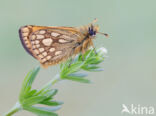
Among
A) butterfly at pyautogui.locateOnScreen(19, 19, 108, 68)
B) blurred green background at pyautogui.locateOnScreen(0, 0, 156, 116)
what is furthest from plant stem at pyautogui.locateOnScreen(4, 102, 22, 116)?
blurred green background at pyautogui.locateOnScreen(0, 0, 156, 116)

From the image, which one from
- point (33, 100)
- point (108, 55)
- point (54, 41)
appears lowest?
point (108, 55)

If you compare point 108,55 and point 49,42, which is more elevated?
point 49,42

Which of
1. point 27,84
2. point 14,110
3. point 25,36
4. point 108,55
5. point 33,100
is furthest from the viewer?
point 108,55

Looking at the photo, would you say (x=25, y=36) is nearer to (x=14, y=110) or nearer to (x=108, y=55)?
(x=14, y=110)

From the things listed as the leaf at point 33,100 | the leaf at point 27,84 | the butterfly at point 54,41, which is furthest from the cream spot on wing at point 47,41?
the leaf at point 33,100

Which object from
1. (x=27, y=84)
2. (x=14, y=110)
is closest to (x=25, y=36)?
(x=27, y=84)

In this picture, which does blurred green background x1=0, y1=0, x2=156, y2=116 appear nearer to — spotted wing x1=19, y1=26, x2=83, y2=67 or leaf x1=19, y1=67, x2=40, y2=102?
spotted wing x1=19, y1=26, x2=83, y2=67

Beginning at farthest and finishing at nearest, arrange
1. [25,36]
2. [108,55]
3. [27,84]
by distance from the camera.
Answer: [108,55]
[25,36]
[27,84]

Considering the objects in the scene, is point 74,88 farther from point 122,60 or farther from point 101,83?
point 122,60
